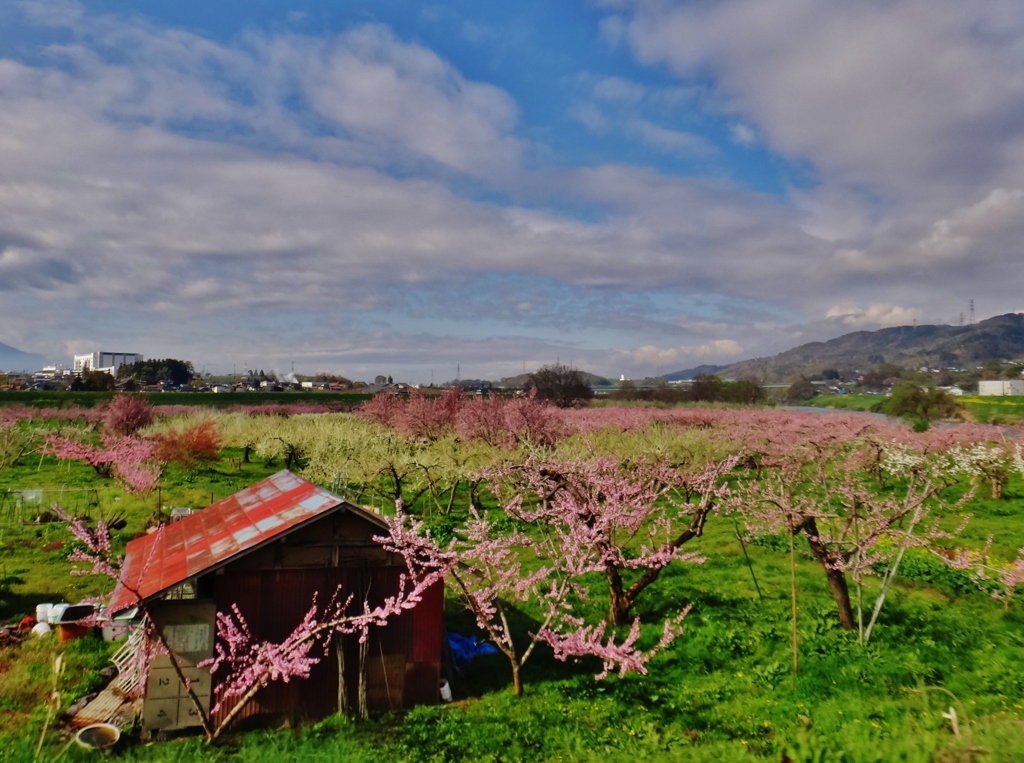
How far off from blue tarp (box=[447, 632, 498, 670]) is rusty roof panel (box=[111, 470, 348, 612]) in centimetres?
415

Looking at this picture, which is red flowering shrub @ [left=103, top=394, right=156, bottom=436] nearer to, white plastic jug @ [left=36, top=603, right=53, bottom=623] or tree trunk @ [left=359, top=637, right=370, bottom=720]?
white plastic jug @ [left=36, top=603, right=53, bottom=623]

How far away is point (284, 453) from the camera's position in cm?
3375

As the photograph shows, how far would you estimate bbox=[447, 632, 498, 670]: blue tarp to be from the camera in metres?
11.8

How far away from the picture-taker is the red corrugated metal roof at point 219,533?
934 centimetres

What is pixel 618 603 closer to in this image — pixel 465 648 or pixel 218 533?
pixel 465 648

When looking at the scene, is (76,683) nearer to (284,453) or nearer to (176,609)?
(176,609)

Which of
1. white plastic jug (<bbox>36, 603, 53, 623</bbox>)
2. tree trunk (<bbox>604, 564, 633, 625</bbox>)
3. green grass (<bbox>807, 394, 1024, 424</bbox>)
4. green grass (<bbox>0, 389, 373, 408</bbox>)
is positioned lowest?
tree trunk (<bbox>604, 564, 633, 625</bbox>)

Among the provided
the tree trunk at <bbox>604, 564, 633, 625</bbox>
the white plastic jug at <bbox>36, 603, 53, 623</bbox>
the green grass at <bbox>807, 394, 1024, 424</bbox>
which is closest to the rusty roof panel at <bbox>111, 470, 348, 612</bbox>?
the white plastic jug at <bbox>36, 603, 53, 623</bbox>

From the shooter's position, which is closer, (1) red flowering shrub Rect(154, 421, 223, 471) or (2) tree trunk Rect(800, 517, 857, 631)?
(2) tree trunk Rect(800, 517, 857, 631)

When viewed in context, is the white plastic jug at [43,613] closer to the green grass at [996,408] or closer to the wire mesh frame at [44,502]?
the wire mesh frame at [44,502]

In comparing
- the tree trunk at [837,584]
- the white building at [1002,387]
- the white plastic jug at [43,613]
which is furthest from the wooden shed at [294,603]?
the white building at [1002,387]

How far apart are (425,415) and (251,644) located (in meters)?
26.7

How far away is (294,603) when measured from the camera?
989 cm

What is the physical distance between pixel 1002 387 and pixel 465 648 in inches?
4058
